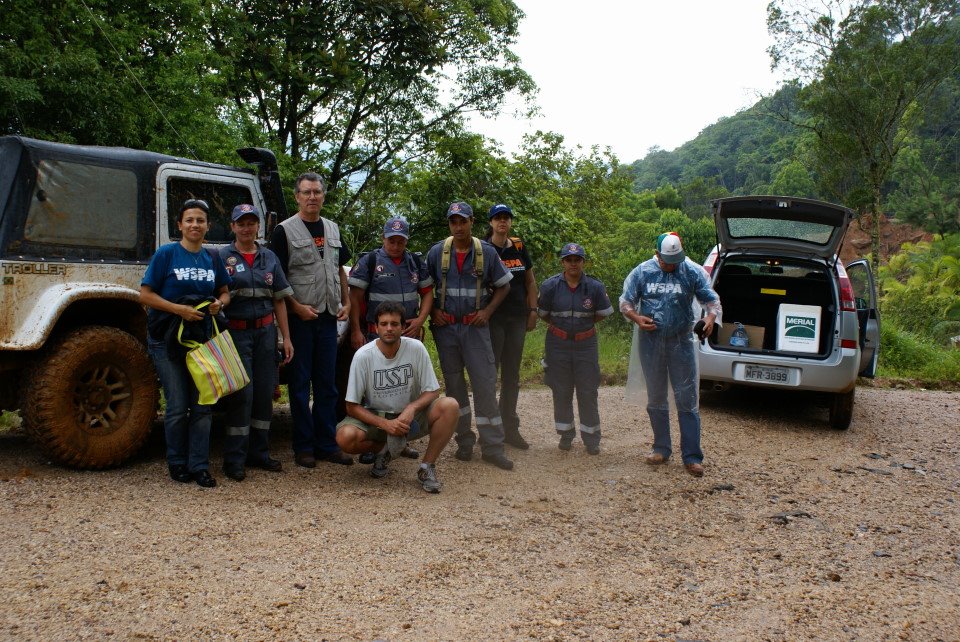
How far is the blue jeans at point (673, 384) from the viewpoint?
5883 mm

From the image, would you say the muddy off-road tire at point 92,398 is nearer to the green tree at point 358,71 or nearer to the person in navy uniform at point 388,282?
the person in navy uniform at point 388,282

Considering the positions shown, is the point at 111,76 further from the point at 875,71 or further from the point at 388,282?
the point at 875,71

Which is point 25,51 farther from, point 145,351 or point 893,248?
point 893,248

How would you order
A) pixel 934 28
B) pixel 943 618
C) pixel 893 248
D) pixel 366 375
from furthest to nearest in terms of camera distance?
1. pixel 893 248
2. pixel 934 28
3. pixel 366 375
4. pixel 943 618

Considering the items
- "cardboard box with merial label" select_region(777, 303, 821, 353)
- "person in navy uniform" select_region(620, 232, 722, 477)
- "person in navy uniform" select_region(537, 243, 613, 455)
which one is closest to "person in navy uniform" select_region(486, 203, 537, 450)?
"person in navy uniform" select_region(537, 243, 613, 455)

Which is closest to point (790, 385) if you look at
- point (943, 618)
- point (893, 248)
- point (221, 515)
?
point (943, 618)

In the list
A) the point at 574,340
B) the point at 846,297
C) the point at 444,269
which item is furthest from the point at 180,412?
the point at 846,297

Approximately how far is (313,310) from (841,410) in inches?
200

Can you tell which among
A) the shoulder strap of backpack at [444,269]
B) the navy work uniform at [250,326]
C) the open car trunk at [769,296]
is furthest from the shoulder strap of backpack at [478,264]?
the open car trunk at [769,296]

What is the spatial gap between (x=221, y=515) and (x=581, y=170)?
78.2ft

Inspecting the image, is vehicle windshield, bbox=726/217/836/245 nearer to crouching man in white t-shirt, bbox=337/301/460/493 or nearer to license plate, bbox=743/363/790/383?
license plate, bbox=743/363/790/383

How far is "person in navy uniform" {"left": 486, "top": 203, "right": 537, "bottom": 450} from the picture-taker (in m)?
6.20

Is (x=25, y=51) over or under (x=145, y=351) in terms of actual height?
over

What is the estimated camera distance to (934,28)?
25812mm
